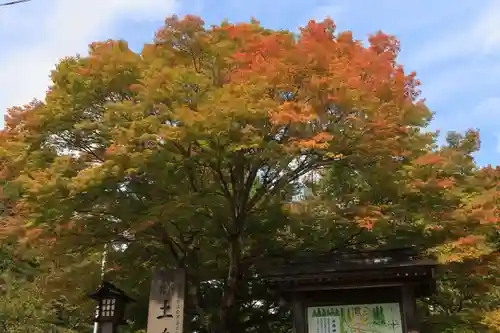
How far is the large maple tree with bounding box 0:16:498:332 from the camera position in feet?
38.0

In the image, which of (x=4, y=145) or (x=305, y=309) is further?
(x=4, y=145)

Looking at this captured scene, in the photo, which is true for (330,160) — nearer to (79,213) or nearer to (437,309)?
(79,213)

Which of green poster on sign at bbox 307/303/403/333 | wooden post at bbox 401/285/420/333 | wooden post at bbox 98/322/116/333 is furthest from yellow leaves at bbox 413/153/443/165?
wooden post at bbox 98/322/116/333

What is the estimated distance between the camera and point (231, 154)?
12344 millimetres

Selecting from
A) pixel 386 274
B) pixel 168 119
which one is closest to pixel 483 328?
pixel 386 274

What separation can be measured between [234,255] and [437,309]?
9.76m

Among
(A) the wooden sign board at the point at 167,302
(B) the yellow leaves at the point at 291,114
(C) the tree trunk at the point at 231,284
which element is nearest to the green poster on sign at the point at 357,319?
(C) the tree trunk at the point at 231,284

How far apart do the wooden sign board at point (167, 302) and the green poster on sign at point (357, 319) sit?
302cm

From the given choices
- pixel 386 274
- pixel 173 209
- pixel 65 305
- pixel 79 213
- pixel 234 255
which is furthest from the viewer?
pixel 65 305

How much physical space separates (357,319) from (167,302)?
14.1 ft

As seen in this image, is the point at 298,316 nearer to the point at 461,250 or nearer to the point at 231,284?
the point at 231,284

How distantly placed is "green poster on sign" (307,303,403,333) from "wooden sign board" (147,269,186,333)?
3018mm

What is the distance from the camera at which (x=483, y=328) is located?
13438 mm

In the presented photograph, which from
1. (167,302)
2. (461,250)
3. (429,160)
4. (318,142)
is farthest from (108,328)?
(429,160)
